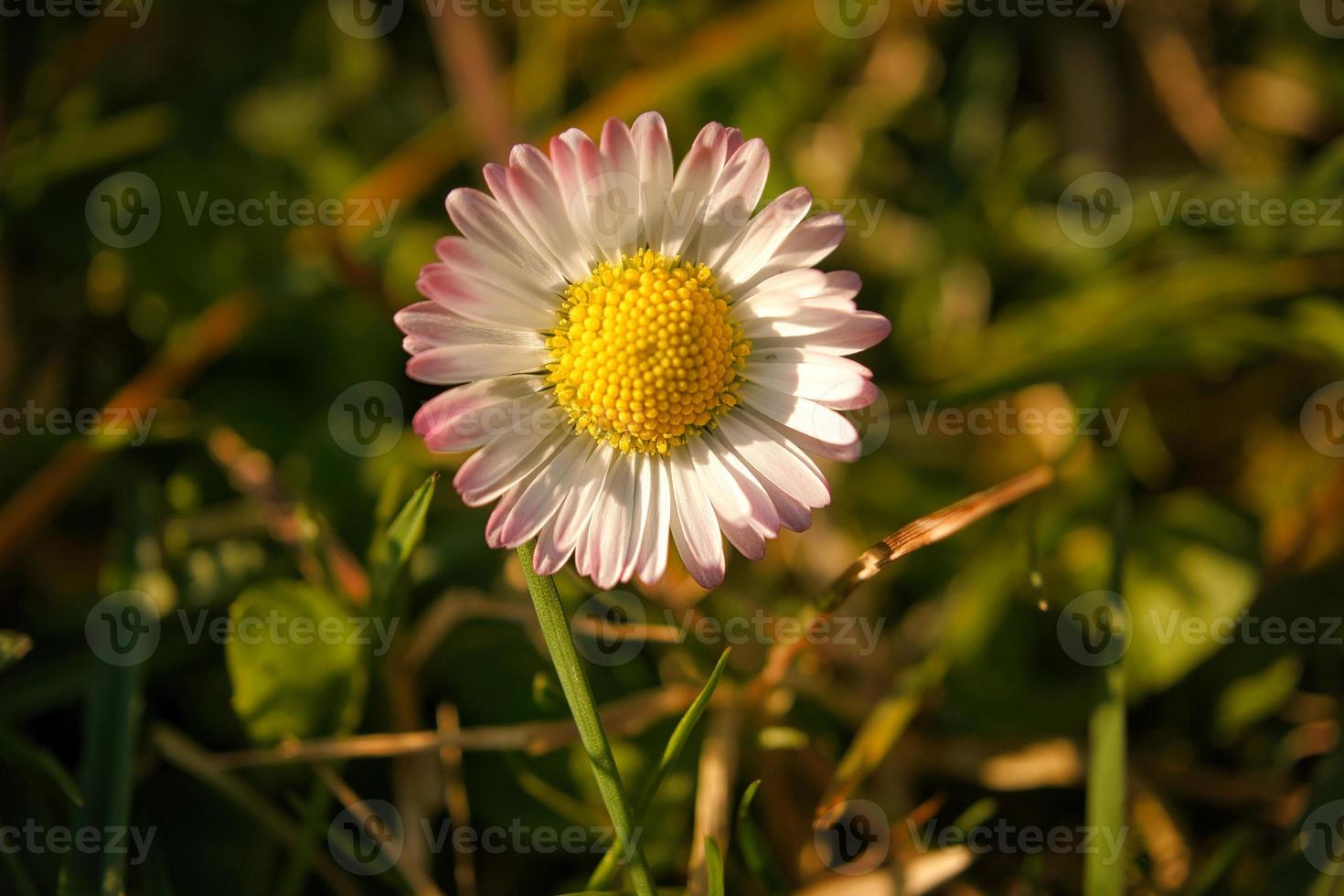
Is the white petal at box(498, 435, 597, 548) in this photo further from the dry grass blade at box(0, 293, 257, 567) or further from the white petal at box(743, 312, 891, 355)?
the dry grass blade at box(0, 293, 257, 567)

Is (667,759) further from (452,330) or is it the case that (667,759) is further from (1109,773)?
(1109,773)

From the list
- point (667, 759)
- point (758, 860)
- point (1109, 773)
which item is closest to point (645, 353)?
point (667, 759)

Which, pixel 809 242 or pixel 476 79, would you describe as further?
pixel 476 79

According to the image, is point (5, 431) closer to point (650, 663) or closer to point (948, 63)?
point (650, 663)

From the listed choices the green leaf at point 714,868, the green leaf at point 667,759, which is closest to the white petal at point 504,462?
the green leaf at point 667,759

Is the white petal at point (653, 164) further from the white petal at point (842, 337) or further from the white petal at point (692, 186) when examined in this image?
the white petal at point (842, 337)

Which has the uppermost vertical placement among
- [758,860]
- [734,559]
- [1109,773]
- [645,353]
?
[645,353]

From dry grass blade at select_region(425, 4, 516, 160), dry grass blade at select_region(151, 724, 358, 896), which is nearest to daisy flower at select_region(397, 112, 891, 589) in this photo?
dry grass blade at select_region(151, 724, 358, 896)
